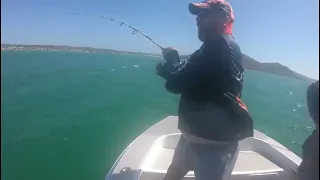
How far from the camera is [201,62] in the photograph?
5.87ft

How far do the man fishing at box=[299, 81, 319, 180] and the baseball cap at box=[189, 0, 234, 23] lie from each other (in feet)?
2.38

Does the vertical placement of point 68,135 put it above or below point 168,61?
below

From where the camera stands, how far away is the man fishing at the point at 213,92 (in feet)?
5.82

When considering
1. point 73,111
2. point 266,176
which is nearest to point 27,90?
point 73,111

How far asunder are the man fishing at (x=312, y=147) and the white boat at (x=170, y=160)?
1378 millimetres

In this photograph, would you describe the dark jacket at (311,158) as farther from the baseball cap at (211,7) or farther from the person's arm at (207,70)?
the baseball cap at (211,7)

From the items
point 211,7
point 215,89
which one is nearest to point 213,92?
point 215,89

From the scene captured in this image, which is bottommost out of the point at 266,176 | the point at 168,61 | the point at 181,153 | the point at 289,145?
the point at 289,145

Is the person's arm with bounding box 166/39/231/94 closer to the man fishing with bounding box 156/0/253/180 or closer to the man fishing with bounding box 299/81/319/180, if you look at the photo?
the man fishing with bounding box 156/0/253/180

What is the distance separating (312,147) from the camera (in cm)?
161

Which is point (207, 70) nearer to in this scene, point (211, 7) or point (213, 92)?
point (213, 92)

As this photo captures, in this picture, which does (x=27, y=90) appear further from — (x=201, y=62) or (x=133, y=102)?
(x=201, y=62)

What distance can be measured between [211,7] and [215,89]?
0.56 m

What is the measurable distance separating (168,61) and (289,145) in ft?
Result: 34.6
